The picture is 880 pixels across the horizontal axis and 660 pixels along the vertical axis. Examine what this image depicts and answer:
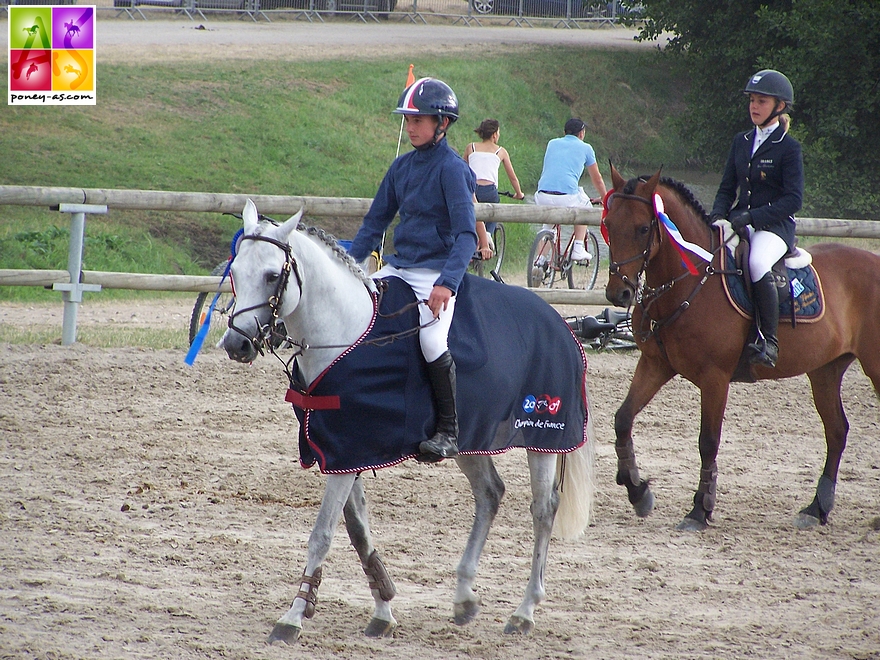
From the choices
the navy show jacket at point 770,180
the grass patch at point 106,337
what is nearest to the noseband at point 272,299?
the navy show jacket at point 770,180

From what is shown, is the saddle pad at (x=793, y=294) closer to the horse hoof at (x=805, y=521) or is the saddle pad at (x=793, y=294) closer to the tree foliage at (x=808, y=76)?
the horse hoof at (x=805, y=521)

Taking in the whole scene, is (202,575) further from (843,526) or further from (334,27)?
(334,27)

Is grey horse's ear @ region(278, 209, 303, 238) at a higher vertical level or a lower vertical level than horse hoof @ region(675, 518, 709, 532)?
higher

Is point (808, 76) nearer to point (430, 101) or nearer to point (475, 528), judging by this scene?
point (430, 101)

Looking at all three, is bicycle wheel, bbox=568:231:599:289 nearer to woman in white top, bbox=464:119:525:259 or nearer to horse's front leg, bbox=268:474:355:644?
woman in white top, bbox=464:119:525:259

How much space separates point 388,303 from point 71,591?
1.84 m

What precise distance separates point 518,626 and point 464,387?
3.47 feet

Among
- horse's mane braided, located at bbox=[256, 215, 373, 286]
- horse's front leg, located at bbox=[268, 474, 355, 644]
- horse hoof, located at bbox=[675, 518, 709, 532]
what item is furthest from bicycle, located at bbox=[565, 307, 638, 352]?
horse's front leg, located at bbox=[268, 474, 355, 644]

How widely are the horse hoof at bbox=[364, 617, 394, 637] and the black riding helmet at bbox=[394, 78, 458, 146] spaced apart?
2.02 metres

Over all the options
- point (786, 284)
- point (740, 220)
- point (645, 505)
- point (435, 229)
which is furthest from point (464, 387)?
point (786, 284)

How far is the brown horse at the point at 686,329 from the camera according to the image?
562cm

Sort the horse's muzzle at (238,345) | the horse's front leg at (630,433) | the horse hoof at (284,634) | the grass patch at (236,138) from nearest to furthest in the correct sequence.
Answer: the horse's muzzle at (238,345)
the horse hoof at (284,634)
the horse's front leg at (630,433)
the grass patch at (236,138)

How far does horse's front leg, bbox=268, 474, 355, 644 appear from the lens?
3756mm

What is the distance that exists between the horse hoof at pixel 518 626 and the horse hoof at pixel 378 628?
520 millimetres
